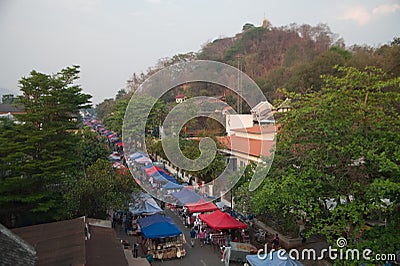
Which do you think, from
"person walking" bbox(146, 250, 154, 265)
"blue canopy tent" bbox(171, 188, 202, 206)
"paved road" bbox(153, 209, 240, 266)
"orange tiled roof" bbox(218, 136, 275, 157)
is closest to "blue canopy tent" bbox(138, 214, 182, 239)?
"person walking" bbox(146, 250, 154, 265)

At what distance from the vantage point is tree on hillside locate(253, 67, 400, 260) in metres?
8.79

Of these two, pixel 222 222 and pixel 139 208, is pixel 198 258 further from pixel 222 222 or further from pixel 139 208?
pixel 139 208

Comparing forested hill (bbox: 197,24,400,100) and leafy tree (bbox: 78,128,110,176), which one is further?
forested hill (bbox: 197,24,400,100)

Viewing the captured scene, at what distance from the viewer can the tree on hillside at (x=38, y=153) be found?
13773 mm

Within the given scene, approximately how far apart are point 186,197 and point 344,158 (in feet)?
33.3

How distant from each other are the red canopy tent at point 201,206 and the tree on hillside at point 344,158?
6640 mm

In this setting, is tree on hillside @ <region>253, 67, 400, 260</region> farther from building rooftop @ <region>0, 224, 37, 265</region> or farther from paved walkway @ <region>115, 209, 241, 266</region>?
building rooftop @ <region>0, 224, 37, 265</region>

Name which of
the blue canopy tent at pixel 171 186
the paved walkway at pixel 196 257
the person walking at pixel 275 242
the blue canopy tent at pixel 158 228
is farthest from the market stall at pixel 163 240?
the blue canopy tent at pixel 171 186

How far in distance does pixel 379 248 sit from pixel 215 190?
13.2 m

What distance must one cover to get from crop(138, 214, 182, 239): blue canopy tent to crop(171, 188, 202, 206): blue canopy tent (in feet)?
11.9

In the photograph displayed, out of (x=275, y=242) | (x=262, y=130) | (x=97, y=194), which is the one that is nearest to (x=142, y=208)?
(x=97, y=194)

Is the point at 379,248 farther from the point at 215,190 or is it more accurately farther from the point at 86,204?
the point at 215,190

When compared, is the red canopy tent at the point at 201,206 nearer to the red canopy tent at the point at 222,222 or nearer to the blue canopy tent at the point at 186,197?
the blue canopy tent at the point at 186,197

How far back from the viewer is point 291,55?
56062mm
